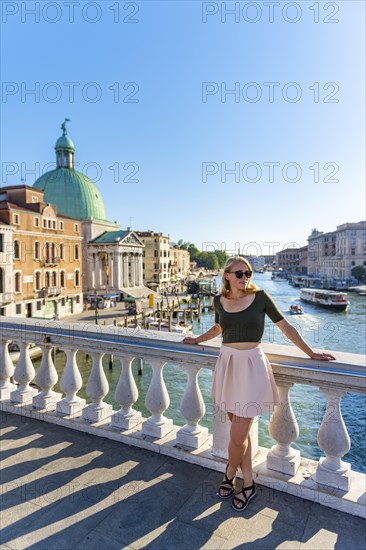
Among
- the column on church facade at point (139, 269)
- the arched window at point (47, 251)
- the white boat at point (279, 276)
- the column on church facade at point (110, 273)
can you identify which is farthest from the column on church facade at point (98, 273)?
the white boat at point (279, 276)

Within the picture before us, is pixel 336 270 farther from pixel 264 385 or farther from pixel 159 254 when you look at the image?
pixel 264 385

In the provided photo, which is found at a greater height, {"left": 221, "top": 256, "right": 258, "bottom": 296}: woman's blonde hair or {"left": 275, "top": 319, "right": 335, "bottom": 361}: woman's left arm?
{"left": 221, "top": 256, "right": 258, "bottom": 296}: woman's blonde hair

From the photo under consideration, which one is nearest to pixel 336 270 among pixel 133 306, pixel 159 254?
pixel 159 254

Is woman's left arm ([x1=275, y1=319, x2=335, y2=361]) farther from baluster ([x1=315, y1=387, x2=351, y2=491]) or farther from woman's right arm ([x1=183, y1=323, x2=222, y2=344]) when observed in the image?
woman's right arm ([x1=183, y1=323, x2=222, y2=344])

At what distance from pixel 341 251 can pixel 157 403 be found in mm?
99506

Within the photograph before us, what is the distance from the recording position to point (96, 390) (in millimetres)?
3125

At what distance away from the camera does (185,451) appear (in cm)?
264

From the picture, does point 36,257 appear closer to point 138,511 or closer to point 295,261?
point 138,511

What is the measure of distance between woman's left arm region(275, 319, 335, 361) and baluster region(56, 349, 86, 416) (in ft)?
6.72

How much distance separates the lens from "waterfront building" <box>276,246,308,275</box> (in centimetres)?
12075

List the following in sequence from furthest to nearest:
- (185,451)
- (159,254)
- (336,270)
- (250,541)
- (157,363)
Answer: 1. (336,270)
2. (159,254)
3. (157,363)
4. (185,451)
5. (250,541)

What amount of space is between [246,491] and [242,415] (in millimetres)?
521

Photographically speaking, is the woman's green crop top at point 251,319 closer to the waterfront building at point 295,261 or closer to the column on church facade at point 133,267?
the column on church facade at point 133,267

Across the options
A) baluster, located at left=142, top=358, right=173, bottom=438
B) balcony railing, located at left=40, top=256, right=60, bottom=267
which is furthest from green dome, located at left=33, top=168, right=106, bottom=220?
baluster, located at left=142, top=358, right=173, bottom=438
